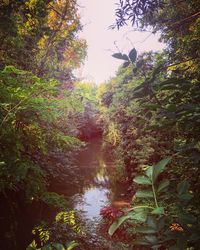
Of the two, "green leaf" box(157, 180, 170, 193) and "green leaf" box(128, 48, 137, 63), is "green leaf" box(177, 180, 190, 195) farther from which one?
"green leaf" box(128, 48, 137, 63)

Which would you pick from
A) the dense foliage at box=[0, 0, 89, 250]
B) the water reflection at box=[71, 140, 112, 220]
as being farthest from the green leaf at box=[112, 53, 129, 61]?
the water reflection at box=[71, 140, 112, 220]

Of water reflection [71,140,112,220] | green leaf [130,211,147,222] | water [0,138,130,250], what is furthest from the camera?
water reflection [71,140,112,220]

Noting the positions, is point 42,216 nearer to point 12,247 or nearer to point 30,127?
point 12,247

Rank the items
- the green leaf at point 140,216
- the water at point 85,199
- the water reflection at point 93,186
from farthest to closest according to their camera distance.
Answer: the water reflection at point 93,186 < the water at point 85,199 < the green leaf at point 140,216

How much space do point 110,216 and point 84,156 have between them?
9.97 m

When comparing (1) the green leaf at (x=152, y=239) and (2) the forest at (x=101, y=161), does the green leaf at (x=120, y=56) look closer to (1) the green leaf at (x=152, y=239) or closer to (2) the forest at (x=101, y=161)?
(2) the forest at (x=101, y=161)

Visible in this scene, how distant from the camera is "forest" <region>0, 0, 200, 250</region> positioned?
1265 mm

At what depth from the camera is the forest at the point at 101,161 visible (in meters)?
1.26

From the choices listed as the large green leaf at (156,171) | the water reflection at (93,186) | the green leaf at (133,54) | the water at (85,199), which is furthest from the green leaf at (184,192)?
the water reflection at (93,186)

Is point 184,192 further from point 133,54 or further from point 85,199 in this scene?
point 85,199

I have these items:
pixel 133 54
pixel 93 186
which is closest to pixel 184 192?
pixel 133 54

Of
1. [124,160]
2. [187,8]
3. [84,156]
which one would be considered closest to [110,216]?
[124,160]

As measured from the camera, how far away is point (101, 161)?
15.7 meters

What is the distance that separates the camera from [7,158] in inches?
92.6
